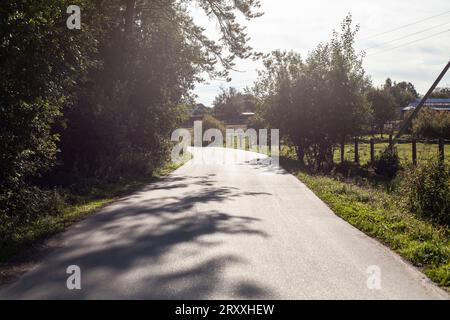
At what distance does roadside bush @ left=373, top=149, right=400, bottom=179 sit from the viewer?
78.1 ft

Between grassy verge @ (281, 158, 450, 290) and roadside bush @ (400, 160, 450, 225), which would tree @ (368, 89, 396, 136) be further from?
roadside bush @ (400, 160, 450, 225)

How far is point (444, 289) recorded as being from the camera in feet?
19.8

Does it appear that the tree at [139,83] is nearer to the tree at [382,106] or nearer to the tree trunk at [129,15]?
the tree trunk at [129,15]

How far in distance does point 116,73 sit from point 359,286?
15749mm

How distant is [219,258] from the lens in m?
7.40

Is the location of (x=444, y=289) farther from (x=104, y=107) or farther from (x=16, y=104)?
(x=104, y=107)

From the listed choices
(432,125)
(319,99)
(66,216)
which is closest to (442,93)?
(432,125)

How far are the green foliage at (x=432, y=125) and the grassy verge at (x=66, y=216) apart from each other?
36800mm

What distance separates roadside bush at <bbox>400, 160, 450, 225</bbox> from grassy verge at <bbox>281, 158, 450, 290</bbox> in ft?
1.39

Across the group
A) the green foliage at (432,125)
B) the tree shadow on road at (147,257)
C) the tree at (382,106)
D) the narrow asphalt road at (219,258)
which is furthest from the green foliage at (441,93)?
the tree shadow on road at (147,257)

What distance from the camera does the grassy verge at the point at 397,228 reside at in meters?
7.21

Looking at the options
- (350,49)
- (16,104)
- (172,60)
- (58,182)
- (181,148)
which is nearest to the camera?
(16,104)
